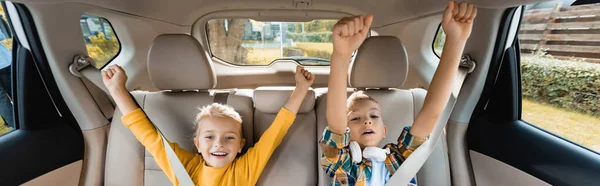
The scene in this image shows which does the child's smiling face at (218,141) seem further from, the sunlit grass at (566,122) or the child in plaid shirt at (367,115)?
the sunlit grass at (566,122)

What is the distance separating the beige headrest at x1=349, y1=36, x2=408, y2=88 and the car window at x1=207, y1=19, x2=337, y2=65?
4.62 ft

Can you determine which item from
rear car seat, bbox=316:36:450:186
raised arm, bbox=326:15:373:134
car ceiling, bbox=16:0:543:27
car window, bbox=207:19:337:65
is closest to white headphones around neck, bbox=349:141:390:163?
raised arm, bbox=326:15:373:134

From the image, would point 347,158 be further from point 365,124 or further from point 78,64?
point 78,64

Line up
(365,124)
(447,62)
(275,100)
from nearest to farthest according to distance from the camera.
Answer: (447,62) → (365,124) → (275,100)

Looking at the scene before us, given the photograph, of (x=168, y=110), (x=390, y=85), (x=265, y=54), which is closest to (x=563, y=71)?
(x=390, y=85)

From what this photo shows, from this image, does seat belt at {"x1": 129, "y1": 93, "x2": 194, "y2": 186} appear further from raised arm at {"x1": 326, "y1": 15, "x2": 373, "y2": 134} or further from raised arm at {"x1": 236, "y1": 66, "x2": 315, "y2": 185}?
raised arm at {"x1": 326, "y1": 15, "x2": 373, "y2": 134}

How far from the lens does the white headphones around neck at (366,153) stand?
4.75 ft

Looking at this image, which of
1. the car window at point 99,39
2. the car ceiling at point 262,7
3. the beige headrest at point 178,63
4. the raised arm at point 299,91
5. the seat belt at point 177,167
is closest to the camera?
the seat belt at point 177,167

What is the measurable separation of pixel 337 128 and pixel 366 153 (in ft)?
0.61

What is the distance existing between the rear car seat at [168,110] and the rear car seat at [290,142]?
95 mm

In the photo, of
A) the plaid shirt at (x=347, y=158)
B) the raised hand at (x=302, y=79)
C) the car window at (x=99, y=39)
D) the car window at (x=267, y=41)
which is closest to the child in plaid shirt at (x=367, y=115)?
the plaid shirt at (x=347, y=158)

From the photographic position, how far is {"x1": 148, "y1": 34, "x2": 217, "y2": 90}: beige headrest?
1.83 meters

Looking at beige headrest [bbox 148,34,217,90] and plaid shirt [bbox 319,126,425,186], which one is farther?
beige headrest [bbox 148,34,217,90]

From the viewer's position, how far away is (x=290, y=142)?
184cm
